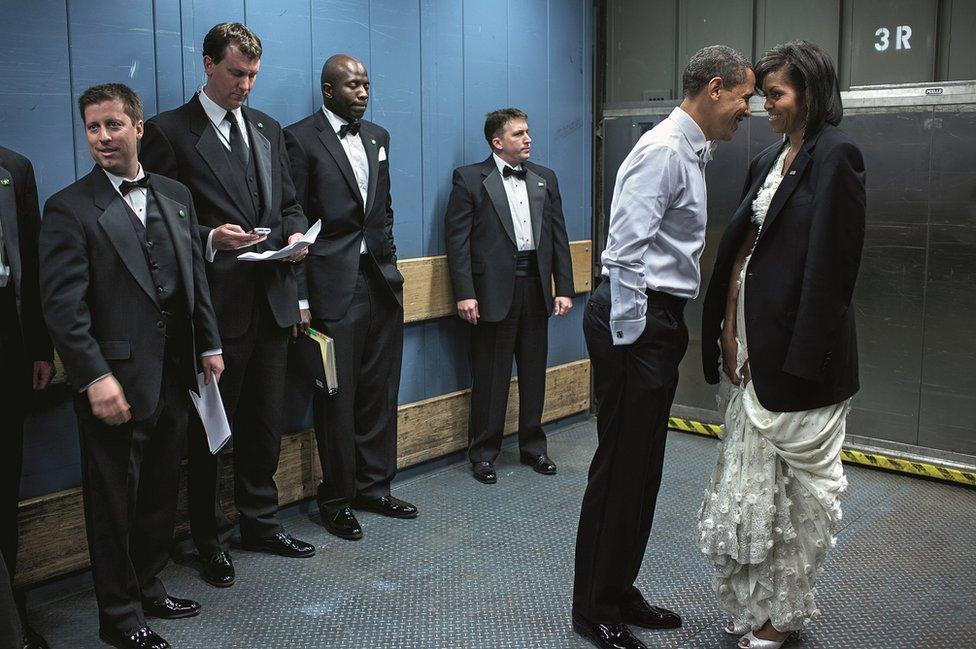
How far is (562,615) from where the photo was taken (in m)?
3.21

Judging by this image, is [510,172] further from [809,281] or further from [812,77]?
[809,281]

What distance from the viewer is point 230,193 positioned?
339cm

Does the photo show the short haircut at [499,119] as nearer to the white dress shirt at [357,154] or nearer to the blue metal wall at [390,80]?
the blue metal wall at [390,80]

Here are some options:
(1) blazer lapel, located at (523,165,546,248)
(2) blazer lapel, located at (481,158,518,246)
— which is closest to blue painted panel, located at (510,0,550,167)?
(1) blazer lapel, located at (523,165,546,248)

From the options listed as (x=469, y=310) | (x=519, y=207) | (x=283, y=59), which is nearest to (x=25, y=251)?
(x=283, y=59)

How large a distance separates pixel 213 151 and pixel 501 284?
5.45 feet

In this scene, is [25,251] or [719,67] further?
[25,251]

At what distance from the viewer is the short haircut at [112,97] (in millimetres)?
2846

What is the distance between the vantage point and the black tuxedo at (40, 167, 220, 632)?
279 centimetres

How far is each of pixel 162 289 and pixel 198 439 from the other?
693 mm

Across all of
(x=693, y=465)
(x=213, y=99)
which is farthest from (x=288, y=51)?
(x=693, y=465)

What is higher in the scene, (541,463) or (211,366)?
(211,366)

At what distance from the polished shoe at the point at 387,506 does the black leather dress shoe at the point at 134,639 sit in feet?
4.36

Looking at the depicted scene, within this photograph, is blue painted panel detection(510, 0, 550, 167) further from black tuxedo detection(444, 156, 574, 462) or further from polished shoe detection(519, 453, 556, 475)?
polished shoe detection(519, 453, 556, 475)
